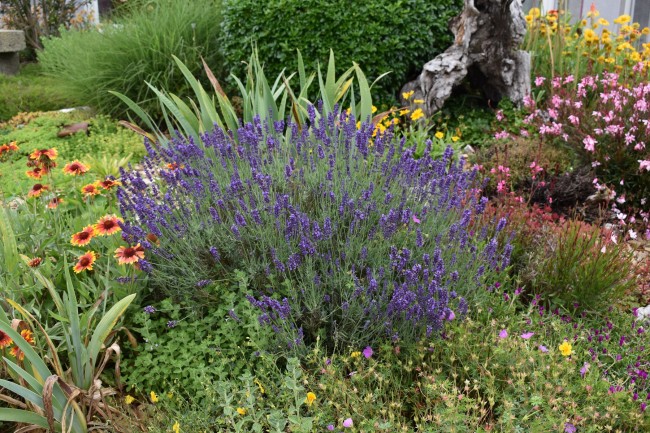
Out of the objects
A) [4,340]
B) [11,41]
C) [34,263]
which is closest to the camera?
[4,340]

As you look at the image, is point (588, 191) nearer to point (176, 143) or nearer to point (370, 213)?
point (370, 213)

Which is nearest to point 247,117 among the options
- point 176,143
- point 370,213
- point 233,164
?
point 176,143

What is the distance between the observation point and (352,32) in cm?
627

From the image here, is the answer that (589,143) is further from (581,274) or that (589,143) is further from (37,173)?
(37,173)

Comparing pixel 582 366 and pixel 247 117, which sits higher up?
pixel 247 117

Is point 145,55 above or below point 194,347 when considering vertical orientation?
above

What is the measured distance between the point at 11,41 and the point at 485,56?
8420mm

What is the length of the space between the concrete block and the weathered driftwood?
7817 mm

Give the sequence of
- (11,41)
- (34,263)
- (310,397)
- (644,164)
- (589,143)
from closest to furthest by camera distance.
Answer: (310,397)
(34,263)
(644,164)
(589,143)
(11,41)

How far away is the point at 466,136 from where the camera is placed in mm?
6023

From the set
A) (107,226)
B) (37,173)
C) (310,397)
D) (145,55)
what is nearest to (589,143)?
(310,397)

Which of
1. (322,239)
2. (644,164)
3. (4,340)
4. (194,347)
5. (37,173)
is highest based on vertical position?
(37,173)

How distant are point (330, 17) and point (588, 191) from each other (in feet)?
10.1

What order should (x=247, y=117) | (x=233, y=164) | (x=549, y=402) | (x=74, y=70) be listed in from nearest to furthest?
1. (x=549, y=402)
2. (x=233, y=164)
3. (x=247, y=117)
4. (x=74, y=70)
